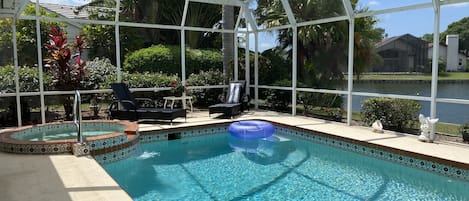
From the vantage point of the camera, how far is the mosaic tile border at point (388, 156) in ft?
17.5

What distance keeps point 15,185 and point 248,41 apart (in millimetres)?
8504

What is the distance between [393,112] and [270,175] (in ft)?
12.2

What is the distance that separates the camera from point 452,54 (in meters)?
6.80

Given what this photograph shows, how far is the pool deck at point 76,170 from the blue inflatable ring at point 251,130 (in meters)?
1.01

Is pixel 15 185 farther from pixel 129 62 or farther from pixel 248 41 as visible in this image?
pixel 129 62

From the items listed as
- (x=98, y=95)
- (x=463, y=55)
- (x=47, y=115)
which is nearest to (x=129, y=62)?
(x=98, y=95)

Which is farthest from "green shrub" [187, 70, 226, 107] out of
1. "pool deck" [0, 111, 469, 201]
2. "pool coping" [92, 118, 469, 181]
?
"pool deck" [0, 111, 469, 201]

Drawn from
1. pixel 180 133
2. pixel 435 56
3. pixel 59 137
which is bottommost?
pixel 180 133

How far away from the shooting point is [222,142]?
8.12m

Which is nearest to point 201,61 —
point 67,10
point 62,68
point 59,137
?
point 62,68

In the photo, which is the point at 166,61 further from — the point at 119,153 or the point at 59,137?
the point at 119,153

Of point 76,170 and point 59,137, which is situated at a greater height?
point 59,137

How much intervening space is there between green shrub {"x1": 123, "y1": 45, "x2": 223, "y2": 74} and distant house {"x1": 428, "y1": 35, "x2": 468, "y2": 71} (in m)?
9.20

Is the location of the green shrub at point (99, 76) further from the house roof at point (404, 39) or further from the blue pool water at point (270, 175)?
the house roof at point (404, 39)
